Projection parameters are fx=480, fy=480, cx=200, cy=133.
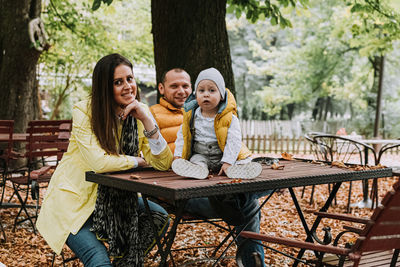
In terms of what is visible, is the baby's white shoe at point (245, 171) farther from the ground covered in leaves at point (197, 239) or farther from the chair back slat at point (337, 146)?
the chair back slat at point (337, 146)

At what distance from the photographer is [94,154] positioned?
2.98 meters

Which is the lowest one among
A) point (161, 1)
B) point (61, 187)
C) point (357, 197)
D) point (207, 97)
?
point (357, 197)

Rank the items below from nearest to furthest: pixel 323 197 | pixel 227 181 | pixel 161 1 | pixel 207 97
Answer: pixel 227 181 < pixel 207 97 < pixel 161 1 < pixel 323 197

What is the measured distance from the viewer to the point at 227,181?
266cm

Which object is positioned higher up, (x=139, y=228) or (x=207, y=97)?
(x=207, y=97)

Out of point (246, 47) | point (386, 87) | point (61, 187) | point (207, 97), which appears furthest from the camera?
point (246, 47)

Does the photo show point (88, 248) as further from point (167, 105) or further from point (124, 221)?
point (167, 105)

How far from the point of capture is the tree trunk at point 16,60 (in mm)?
10742

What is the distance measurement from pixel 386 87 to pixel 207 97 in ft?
85.5

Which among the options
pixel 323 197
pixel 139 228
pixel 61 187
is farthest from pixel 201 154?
pixel 323 197

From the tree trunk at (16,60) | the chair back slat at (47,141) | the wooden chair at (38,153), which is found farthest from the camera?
the tree trunk at (16,60)

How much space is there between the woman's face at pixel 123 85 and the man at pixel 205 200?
0.93 m

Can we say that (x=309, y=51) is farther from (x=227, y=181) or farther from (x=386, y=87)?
(x=227, y=181)

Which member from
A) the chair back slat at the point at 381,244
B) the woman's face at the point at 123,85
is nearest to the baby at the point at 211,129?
the woman's face at the point at 123,85
